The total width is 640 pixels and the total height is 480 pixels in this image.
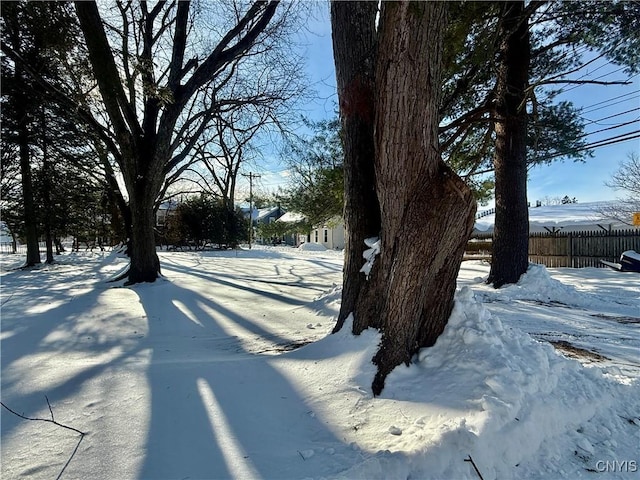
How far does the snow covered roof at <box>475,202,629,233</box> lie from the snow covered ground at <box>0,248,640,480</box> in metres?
16.4

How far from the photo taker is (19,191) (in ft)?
40.6

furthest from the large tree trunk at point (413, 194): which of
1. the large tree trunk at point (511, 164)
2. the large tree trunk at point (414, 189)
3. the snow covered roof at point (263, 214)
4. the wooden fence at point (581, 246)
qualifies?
the snow covered roof at point (263, 214)

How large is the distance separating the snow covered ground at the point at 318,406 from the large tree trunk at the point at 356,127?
755 millimetres

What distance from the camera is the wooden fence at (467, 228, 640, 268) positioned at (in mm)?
11570

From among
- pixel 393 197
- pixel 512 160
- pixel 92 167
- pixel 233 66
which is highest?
pixel 233 66

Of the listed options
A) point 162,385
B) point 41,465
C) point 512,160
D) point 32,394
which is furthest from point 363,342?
point 512,160

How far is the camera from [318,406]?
2195mm

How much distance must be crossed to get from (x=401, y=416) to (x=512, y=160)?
685cm

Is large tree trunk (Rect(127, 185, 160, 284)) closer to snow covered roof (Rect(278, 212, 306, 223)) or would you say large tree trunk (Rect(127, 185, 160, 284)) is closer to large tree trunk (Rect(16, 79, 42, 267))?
large tree trunk (Rect(16, 79, 42, 267))

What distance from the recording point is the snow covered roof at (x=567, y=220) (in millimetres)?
18859

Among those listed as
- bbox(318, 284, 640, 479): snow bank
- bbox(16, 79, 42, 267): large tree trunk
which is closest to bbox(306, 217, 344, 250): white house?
bbox(16, 79, 42, 267): large tree trunk

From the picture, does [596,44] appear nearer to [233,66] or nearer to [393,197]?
[393,197]

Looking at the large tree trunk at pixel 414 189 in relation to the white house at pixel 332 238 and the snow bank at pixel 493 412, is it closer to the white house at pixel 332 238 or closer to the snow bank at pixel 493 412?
the snow bank at pixel 493 412

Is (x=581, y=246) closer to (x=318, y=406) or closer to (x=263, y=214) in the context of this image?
(x=318, y=406)
